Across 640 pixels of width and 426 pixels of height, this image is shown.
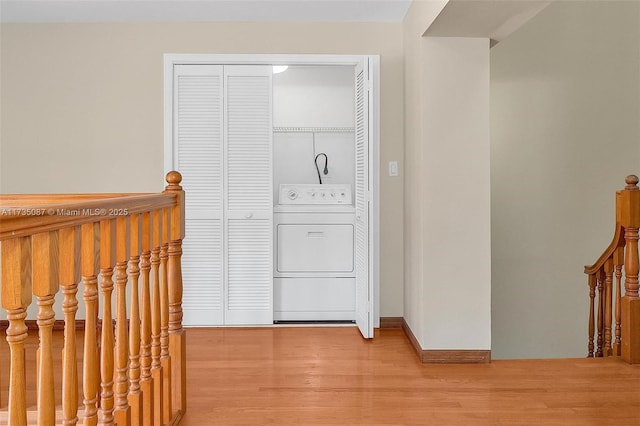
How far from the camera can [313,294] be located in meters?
4.49

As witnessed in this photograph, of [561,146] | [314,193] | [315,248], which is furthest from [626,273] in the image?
[314,193]

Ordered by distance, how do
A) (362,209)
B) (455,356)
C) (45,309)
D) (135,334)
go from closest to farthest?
(45,309)
(135,334)
(455,356)
(362,209)

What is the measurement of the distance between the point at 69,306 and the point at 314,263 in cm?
309

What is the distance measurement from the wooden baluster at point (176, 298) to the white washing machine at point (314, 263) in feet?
6.16

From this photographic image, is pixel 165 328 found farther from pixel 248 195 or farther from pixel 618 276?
pixel 618 276

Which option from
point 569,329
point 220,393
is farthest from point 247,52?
point 569,329

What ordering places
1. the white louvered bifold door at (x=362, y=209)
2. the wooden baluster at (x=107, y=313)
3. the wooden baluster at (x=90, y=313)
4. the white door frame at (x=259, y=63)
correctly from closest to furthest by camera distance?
1. the wooden baluster at (x=90, y=313)
2. the wooden baluster at (x=107, y=313)
3. the white louvered bifold door at (x=362, y=209)
4. the white door frame at (x=259, y=63)

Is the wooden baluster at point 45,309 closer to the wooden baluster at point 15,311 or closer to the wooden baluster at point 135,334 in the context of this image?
the wooden baluster at point 15,311

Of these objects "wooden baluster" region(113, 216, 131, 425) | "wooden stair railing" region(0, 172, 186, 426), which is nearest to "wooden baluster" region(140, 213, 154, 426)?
"wooden stair railing" region(0, 172, 186, 426)

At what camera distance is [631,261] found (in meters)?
3.55

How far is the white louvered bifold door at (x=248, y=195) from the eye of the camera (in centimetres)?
433

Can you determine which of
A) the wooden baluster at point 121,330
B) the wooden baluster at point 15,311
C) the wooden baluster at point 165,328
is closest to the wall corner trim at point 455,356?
the wooden baluster at point 165,328

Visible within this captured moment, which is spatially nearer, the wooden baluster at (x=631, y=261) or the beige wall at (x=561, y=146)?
the wooden baluster at (x=631, y=261)

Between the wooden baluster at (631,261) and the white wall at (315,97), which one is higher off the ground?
the white wall at (315,97)
